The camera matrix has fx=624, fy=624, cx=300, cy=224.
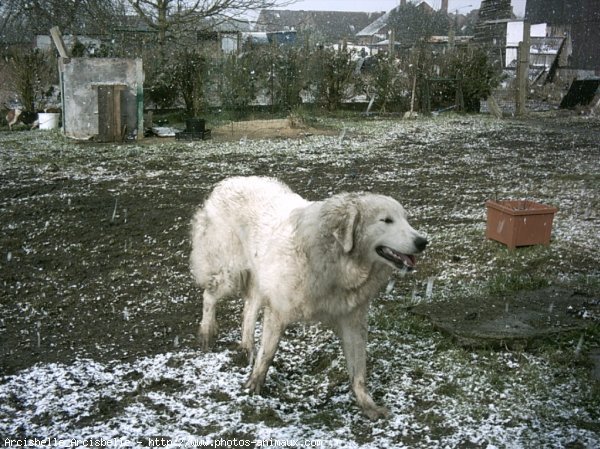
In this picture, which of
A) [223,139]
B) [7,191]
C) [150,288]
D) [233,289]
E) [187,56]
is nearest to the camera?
[233,289]

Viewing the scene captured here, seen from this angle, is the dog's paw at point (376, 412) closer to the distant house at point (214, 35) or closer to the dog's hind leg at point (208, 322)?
the dog's hind leg at point (208, 322)

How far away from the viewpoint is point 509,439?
3.13 m

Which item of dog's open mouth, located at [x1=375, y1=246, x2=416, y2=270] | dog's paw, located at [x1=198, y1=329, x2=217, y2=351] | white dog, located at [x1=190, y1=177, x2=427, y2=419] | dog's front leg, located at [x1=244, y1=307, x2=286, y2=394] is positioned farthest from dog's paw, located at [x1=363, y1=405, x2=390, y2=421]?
dog's paw, located at [x1=198, y1=329, x2=217, y2=351]

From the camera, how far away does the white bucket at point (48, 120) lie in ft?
50.1

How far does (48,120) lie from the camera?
15.3 metres

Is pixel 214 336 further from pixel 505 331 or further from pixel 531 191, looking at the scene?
pixel 531 191

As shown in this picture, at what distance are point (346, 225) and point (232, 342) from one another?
159 cm

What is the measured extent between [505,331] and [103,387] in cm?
257

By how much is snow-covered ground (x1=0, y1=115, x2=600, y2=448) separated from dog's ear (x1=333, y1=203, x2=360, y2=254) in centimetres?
99

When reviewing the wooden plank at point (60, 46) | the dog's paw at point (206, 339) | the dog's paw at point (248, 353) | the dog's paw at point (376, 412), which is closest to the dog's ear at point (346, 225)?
the dog's paw at point (376, 412)

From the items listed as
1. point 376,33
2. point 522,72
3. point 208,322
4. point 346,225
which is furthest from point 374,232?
point 376,33

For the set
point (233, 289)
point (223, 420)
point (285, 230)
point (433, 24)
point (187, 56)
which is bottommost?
point (223, 420)

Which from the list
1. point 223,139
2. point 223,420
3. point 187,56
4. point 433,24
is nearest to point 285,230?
point 223,420

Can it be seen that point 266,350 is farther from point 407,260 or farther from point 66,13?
point 66,13
